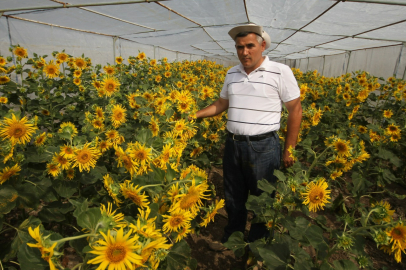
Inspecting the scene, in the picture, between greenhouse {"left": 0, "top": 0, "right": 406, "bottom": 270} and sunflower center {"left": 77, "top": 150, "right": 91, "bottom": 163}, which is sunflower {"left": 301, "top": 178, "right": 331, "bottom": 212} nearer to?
greenhouse {"left": 0, "top": 0, "right": 406, "bottom": 270}

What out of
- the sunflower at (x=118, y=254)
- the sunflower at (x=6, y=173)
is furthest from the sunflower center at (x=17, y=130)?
the sunflower at (x=118, y=254)

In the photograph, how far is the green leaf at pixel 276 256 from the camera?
1162mm

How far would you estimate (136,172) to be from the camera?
3.58 ft

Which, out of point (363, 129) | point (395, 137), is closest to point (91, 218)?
point (395, 137)

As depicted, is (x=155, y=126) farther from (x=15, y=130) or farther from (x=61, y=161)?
(x=15, y=130)

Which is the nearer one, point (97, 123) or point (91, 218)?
point (91, 218)

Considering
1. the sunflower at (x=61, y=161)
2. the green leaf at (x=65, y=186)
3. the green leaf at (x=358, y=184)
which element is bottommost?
the green leaf at (x=358, y=184)

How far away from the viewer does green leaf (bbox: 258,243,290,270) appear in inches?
45.8

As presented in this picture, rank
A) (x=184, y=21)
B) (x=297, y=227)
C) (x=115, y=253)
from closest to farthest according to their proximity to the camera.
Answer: (x=115, y=253)
(x=297, y=227)
(x=184, y=21)

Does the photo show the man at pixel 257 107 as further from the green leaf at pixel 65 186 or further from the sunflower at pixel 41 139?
the sunflower at pixel 41 139

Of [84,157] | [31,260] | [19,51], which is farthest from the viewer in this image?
[19,51]

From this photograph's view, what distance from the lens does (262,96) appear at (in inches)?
82.2

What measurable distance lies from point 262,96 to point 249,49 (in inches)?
16.9

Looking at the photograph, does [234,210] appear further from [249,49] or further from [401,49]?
[401,49]
